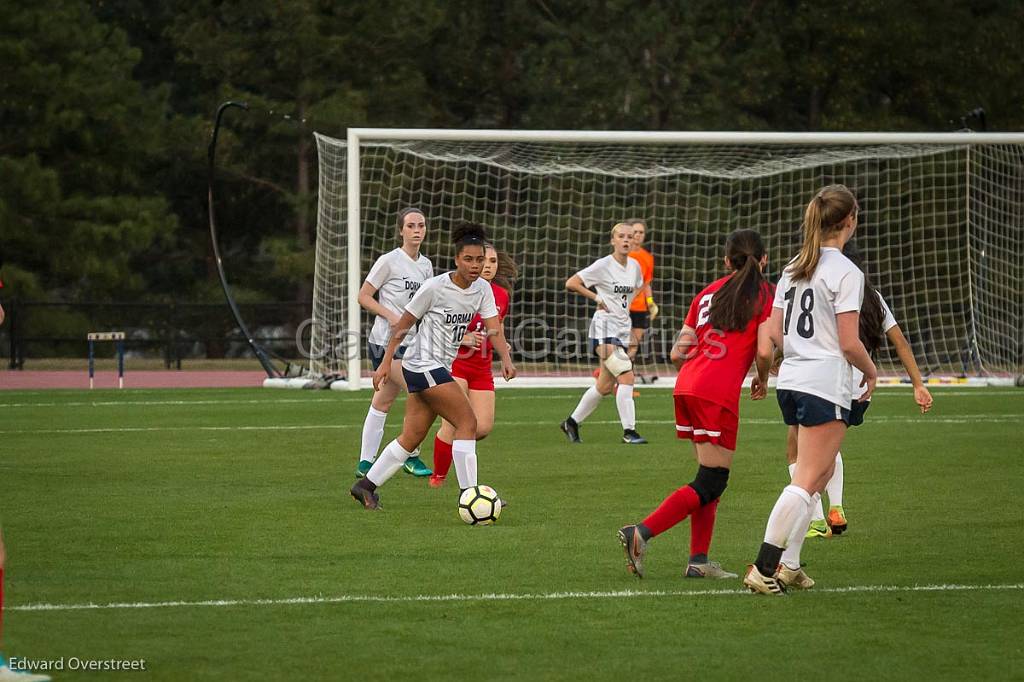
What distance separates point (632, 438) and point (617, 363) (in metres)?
0.76

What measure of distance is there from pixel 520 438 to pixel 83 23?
22.6 metres

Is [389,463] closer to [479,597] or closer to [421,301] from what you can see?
[421,301]

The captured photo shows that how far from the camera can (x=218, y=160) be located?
36.0 metres

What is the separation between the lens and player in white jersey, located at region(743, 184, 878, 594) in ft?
21.7

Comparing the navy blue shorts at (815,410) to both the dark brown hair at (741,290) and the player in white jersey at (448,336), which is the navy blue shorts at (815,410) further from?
the player in white jersey at (448,336)

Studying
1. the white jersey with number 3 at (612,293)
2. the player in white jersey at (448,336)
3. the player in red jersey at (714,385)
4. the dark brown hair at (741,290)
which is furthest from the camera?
the white jersey with number 3 at (612,293)

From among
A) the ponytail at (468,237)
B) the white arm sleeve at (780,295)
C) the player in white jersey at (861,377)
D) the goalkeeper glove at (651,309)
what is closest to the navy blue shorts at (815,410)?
the player in white jersey at (861,377)

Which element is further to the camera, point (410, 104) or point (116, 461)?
point (410, 104)

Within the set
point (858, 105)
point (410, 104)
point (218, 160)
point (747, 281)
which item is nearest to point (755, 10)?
point (858, 105)

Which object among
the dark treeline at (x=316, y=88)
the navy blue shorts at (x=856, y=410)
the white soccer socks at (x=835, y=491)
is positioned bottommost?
the white soccer socks at (x=835, y=491)

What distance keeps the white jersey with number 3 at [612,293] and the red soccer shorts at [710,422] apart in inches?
304

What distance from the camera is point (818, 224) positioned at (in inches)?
265

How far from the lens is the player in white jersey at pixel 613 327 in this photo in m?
14.5

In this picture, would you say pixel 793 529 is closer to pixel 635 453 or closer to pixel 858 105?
pixel 635 453
